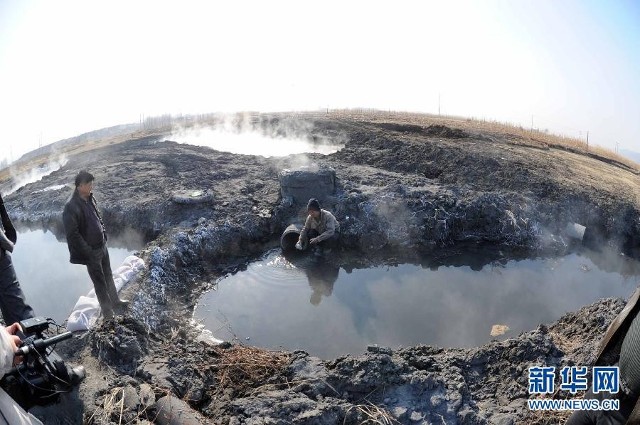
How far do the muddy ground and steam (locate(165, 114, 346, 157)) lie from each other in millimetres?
749

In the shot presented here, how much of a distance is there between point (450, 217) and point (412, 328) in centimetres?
355

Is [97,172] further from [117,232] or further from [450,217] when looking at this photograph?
[450,217]

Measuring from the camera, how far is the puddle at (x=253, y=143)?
571 inches

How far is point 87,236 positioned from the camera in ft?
16.1

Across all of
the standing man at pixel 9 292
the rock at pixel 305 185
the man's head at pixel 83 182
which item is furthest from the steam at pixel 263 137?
the standing man at pixel 9 292

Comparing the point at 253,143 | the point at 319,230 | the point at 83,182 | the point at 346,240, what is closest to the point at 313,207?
the point at 319,230

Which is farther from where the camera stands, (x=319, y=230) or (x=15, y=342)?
(x=319, y=230)

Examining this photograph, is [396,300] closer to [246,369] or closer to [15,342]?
[246,369]

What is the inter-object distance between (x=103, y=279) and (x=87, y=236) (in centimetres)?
59

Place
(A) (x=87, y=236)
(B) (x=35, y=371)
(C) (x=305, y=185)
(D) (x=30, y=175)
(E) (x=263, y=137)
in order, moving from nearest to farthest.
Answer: (B) (x=35, y=371) < (A) (x=87, y=236) < (C) (x=305, y=185) < (D) (x=30, y=175) < (E) (x=263, y=137)

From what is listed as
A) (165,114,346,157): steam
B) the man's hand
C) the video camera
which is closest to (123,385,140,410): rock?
the video camera

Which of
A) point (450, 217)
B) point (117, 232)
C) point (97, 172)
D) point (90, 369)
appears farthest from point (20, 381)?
point (97, 172)

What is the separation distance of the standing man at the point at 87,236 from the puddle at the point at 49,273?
1.46 m

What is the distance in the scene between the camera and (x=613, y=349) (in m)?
2.84
